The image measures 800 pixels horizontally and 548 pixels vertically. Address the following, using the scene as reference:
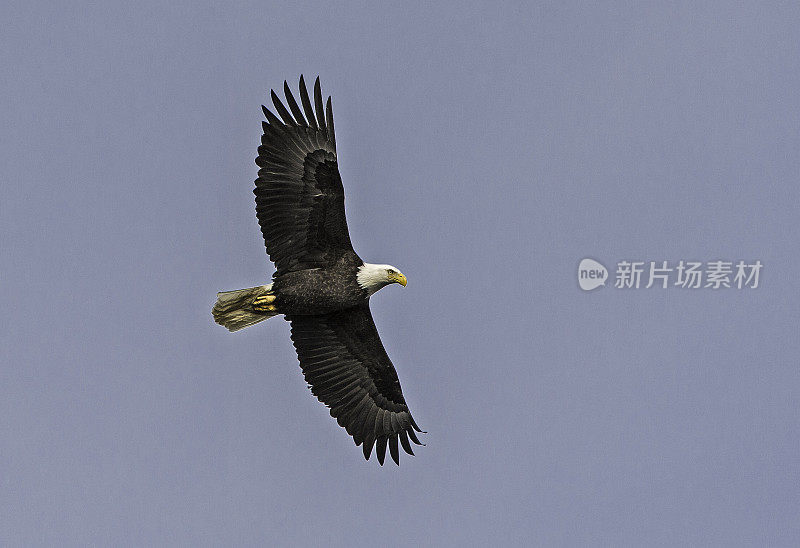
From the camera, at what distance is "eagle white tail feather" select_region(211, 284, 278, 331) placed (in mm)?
23688

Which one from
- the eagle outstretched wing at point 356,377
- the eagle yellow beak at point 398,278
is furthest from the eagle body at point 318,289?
the eagle outstretched wing at point 356,377

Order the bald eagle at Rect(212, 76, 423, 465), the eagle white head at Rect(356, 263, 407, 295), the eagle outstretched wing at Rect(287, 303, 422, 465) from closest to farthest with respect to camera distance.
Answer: the bald eagle at Rect(212, 76, 423, 465) → the eagle white head at Rect(356, 263, 407, 295) → the eagle outstretched wing at Rect(287, 303, 422, 465)

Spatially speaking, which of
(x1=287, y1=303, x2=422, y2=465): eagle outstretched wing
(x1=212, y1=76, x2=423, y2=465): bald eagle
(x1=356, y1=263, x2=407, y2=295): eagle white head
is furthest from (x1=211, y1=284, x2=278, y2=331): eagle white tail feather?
(x1=356, y1=263, x2=407, y2=295): eagle white head

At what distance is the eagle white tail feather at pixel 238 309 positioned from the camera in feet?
77.7

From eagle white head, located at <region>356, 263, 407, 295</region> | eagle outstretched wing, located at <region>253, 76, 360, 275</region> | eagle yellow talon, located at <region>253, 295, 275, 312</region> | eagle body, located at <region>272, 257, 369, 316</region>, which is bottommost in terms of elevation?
eagle yellow talon, located at <region>253, 295, 275, 312</region>

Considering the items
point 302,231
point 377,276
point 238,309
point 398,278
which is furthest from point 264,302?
point 398,278

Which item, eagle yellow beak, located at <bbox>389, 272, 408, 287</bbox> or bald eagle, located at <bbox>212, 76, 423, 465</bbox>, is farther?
eagle yellow beak, located at <bbox>389, 272, 408, 287</bbox>

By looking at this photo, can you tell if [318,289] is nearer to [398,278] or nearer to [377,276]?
[377,276]

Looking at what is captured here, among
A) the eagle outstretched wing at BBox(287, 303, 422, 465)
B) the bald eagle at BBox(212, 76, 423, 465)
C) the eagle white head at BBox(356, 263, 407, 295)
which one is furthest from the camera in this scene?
the eagle outstretched wing at BBox(287, 303, 422, 465)

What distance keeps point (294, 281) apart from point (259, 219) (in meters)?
1.06

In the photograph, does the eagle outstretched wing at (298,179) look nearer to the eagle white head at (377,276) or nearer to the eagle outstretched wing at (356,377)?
the eagle white head at (377,276)

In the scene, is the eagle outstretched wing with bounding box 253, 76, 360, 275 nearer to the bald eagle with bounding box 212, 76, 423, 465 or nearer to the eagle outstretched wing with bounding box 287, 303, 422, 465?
the bald eagle with bounding box 212, 76, 423, 465

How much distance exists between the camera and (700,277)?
82.8 feet

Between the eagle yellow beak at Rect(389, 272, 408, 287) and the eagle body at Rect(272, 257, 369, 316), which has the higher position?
the eagle yellow beak at Rect(389, 272, 408, 287)
